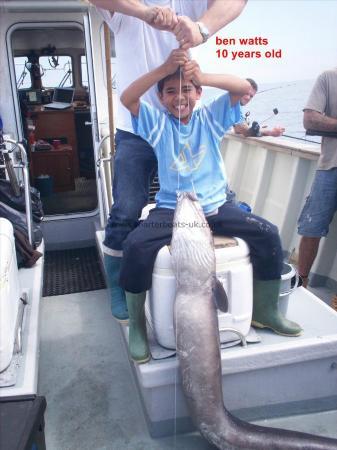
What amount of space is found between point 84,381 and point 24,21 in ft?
10.2

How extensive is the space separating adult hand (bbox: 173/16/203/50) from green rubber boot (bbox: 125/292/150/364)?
3.38 ft

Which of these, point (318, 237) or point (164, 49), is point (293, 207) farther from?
point (164, 49)

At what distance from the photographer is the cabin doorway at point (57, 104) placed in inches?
231

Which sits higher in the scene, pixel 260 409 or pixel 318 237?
pixel 318 237

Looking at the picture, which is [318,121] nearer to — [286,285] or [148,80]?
[286,285]

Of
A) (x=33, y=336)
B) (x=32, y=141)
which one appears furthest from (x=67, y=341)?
(x=32, y=141)

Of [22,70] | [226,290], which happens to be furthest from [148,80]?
[22,70]

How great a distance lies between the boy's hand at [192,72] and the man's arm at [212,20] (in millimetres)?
70

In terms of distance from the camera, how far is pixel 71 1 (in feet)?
12.0

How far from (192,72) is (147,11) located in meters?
0.28

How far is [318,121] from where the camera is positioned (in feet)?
9.47

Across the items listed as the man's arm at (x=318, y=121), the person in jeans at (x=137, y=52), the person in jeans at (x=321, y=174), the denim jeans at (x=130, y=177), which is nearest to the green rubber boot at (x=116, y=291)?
the person in jeans at (x=137, y=52)

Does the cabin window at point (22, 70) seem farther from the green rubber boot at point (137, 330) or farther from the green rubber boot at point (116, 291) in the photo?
the green rubber boot at point (137, 330)

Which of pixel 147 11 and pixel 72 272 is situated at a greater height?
pixel 147 11
